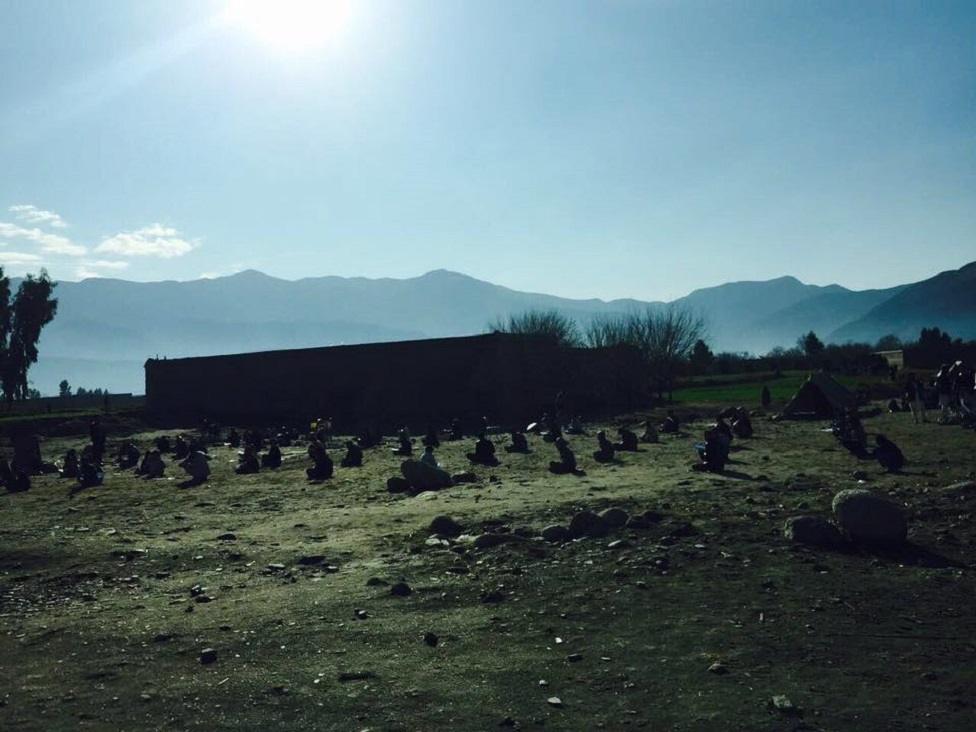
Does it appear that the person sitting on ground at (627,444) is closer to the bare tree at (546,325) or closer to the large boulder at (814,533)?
the large boulder at (814,533)

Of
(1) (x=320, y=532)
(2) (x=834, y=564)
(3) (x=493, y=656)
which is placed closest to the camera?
(3) (x=493, y=656)

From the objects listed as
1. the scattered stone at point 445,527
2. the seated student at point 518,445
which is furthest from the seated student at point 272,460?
the scattered stone at point 445,527

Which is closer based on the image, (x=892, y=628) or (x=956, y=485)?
(x=892, y=628)

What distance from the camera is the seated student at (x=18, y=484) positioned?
2673 centimetres

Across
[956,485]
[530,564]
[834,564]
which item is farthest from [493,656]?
[956,485]

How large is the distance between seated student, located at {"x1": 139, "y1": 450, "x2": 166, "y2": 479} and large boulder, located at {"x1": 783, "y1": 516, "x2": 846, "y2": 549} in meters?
22.1

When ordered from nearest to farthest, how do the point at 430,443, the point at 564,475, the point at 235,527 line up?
the point at 235,527 → the point at 564,475 → the point at 430,443

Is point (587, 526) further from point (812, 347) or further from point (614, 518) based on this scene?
point (812, 347)

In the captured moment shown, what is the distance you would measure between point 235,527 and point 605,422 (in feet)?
106

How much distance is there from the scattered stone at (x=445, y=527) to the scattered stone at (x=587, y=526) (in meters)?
1.94

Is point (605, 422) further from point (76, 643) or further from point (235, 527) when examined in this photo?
point (76, 643)

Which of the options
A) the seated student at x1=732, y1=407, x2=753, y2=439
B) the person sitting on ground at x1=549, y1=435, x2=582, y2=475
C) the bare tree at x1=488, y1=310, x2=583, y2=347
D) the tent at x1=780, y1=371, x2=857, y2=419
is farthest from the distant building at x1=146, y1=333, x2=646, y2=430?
the person sitting on ground at x1=549, y1=435, x2=582, y2=475

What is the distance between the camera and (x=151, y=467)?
96.7 ft

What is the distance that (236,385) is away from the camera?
62.9m
